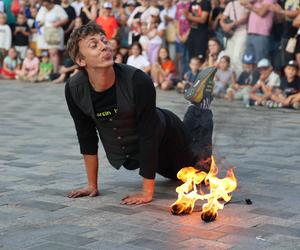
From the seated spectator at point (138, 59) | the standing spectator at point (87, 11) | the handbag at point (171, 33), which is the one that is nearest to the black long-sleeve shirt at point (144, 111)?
the seated spectator at point (138, 59)

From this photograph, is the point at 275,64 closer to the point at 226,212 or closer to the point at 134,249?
the point at 226,212

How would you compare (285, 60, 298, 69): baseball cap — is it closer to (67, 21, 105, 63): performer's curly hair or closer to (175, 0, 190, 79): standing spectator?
(175, 0, 190, 79): standing spectator

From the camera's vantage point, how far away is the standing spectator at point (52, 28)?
1355 centimetres

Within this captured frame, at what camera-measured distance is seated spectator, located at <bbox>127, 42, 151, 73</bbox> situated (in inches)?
473

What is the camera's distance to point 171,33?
12.2 meters

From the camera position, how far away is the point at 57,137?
7.36m

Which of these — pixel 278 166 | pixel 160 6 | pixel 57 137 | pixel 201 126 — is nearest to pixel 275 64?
pixel 160 6

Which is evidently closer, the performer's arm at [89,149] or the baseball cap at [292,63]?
the performer's arm at [89,149]

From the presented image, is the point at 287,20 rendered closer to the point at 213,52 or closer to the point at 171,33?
the point at 213,52

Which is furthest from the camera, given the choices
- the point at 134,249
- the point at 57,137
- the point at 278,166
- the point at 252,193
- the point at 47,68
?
the point at 47,68

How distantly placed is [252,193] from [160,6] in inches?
311

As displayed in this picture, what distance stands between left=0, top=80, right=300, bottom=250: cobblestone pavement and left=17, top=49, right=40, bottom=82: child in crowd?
596cm

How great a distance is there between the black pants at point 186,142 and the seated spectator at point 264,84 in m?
4.92

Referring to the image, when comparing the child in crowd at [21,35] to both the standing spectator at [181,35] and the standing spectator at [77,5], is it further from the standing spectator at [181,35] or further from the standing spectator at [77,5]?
the standing spectator at [181,35]
